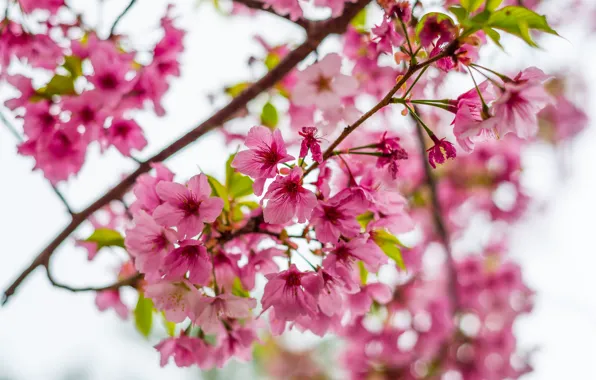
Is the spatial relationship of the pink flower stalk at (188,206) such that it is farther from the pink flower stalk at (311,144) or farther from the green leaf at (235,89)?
the green leaf at (235,89)

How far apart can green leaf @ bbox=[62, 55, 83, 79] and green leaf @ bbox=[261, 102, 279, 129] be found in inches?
25.3

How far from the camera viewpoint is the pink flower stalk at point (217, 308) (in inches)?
46.6

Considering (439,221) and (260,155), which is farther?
(439,221)

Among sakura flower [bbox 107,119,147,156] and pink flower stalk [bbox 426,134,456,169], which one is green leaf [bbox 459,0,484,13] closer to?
pink flower stalk [bbox 426,134,456,169]

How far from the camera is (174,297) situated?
119 cm

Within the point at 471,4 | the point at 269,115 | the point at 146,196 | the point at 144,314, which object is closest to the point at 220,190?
the point at 146,196

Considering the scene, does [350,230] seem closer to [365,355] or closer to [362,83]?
[362,83]

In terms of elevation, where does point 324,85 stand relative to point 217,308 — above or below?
above

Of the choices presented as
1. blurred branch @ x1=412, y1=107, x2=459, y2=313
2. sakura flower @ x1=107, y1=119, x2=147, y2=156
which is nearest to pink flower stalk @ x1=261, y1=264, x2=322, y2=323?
sakura flower @ x1=107, y1=119, x2=147, y2=156

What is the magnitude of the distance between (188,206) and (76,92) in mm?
774

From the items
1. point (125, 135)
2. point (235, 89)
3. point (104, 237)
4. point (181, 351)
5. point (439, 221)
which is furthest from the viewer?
point (439, 221)

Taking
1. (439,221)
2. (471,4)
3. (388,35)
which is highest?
(439,221)

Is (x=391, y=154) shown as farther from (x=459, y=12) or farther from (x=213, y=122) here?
(x=213, y=122)

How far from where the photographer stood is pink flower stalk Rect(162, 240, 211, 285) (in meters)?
1.13
